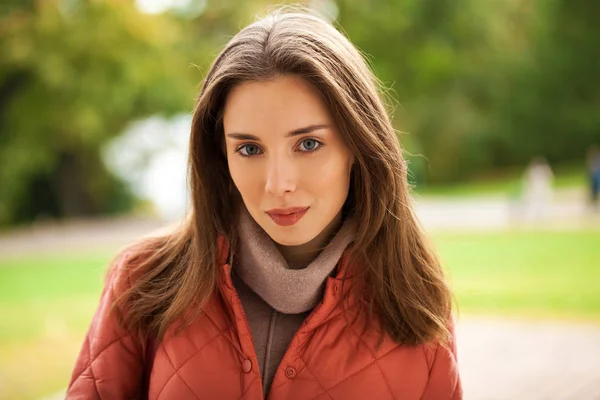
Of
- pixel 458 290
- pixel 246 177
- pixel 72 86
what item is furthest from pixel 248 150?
pixel 72 86

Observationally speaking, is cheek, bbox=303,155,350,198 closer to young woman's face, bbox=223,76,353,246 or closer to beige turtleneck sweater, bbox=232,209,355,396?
young woman's face, bbox=223,76,353,246

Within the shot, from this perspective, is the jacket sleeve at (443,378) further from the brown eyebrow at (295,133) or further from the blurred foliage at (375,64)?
the blurred foliage at (375,64)

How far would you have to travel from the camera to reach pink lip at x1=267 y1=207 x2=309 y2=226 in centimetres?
172

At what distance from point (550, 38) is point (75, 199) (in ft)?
72.1

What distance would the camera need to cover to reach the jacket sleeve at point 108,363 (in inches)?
70.0

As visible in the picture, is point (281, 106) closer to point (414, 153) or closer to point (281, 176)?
point (281, 176)

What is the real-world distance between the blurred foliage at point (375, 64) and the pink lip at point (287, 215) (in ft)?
42.0

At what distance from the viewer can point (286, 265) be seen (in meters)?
1.84

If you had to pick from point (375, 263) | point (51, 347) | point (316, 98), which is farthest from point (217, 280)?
point (51, 347)

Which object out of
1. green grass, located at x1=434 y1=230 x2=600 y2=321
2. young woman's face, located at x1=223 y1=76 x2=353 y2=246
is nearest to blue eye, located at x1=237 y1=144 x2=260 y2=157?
young woman's face, located at x1=223 y1=76 x2=353 y2=246

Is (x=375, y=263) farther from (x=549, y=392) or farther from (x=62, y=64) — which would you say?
(x=62, y=64)

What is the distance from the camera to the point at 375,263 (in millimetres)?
1873

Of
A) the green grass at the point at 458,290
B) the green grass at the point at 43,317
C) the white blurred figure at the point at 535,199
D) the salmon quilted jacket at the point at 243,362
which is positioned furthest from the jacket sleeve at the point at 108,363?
the white blurred figure at the point at 535,199

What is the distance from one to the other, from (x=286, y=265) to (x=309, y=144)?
36 centimetres
